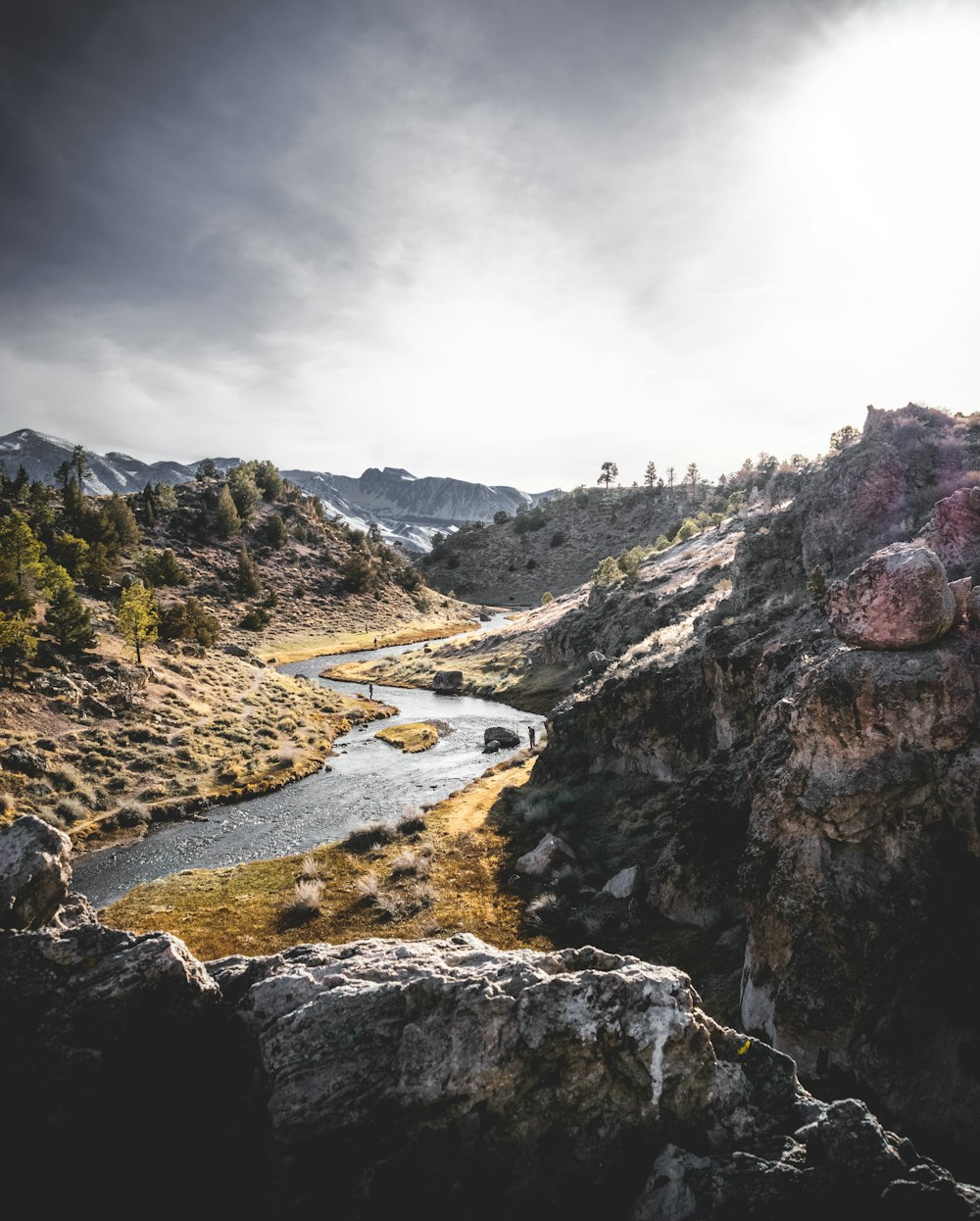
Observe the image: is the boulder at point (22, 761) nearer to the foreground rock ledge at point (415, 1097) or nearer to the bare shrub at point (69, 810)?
the bare shrub at point (69, 810)

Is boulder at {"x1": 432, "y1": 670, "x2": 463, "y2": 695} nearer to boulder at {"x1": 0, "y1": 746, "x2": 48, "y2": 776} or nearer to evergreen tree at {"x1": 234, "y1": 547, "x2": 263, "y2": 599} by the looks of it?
boulder at {"x1": 0, "y1": 746, "x2": 48, "y2": 776}

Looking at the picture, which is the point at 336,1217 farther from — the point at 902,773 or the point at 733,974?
the point at 733,974

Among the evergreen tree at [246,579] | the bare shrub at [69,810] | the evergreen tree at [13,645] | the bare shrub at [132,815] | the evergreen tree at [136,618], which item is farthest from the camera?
the evergreen tree at [246,579]

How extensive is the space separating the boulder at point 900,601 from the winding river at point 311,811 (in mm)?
24271

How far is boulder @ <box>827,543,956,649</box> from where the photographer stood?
12445 millimetres

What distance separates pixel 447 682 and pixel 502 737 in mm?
25068

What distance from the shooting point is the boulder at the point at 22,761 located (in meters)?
31.5

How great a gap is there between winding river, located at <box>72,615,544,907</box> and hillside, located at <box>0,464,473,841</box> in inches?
75.7

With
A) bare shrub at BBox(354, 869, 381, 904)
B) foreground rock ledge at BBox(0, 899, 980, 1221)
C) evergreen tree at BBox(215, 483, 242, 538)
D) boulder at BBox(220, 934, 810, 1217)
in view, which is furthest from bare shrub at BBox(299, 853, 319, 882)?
evergreen tree at BBox(215, 483, 242, 538)

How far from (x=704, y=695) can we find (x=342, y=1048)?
24.0 meters

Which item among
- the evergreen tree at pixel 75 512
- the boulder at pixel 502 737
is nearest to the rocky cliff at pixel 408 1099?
the boulder at pixel 502 737

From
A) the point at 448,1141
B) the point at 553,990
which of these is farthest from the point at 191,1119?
the point at 553,990

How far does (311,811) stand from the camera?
33.7 m

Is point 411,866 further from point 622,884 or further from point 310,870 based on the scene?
point 622,884
